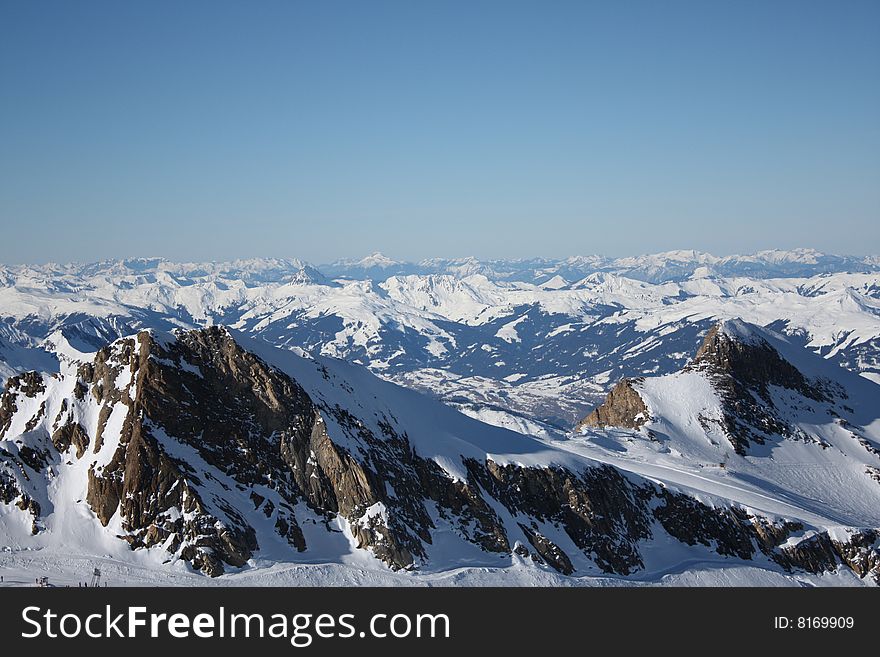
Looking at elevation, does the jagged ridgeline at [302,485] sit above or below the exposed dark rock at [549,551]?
above

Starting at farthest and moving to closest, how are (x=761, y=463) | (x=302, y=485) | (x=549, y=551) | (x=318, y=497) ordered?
(x=761, y=463), (x=549, y=551), (x=302, y=485), (x=318, y=497)

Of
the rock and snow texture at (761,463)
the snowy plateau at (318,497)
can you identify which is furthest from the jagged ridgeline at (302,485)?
the rock and snow texture at (761,463)

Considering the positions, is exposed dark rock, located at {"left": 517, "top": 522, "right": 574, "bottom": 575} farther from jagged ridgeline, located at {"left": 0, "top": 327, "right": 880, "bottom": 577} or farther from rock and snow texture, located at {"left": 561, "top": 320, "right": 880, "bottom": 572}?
rock and snow texture, located at {"left": 561, "top": 320, "right": 880, "bottom": 572}

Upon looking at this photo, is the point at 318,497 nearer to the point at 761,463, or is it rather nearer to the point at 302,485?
the point at 302,485

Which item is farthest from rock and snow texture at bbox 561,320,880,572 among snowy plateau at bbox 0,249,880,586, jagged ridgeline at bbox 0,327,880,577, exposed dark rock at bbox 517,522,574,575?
exposed dark rock at bbox 517,522,574,575

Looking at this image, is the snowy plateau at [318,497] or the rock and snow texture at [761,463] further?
the rock and snow texture at [761,463]

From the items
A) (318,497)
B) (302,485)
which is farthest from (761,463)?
(302,485)

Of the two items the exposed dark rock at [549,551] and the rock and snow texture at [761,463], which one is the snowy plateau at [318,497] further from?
the rock and snow texture at [761,463]

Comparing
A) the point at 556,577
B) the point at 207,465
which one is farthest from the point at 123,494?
the point at 556,577

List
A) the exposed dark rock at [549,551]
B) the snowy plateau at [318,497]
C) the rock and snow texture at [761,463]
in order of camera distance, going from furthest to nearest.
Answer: the rock and snow texture at [761,463], the exposed dark rock at [549,551], the snowy plateau at [318,497]
